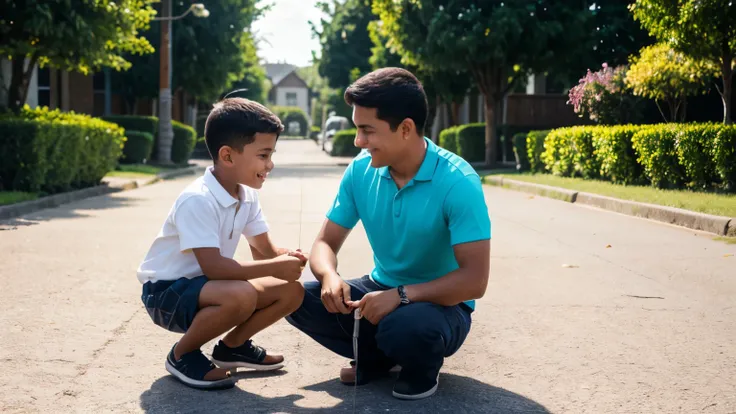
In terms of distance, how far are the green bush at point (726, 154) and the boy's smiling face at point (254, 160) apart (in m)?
10.7

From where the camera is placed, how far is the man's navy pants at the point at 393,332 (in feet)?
13.5

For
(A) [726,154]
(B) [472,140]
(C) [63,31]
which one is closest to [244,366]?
(A) [726,154]

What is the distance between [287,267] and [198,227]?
42cm

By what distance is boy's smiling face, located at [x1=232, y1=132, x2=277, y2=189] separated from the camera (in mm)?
4406

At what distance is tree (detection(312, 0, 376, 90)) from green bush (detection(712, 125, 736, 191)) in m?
35.7

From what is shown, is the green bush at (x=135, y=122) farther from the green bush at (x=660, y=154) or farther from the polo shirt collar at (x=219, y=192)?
the polo shirt collar at (x=219, y=192)

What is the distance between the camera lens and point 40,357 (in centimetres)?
495

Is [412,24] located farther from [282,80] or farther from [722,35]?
[282,80]

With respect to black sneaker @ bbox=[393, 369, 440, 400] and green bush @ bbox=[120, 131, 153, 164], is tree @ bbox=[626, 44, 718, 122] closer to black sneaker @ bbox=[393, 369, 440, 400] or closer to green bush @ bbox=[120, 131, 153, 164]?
green bush @ bbox=[120, 131, 153, 164]

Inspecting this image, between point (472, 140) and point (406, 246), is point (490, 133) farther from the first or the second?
point (406, 246)

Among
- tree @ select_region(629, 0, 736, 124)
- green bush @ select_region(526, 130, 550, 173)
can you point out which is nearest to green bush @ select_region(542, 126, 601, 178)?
green bush @ select_region(526, 130, 550, 173)

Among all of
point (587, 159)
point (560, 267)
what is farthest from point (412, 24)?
point (560, 267)

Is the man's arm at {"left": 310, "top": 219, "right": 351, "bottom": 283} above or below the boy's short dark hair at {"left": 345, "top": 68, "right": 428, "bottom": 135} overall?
below

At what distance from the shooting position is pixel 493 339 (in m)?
5.59
